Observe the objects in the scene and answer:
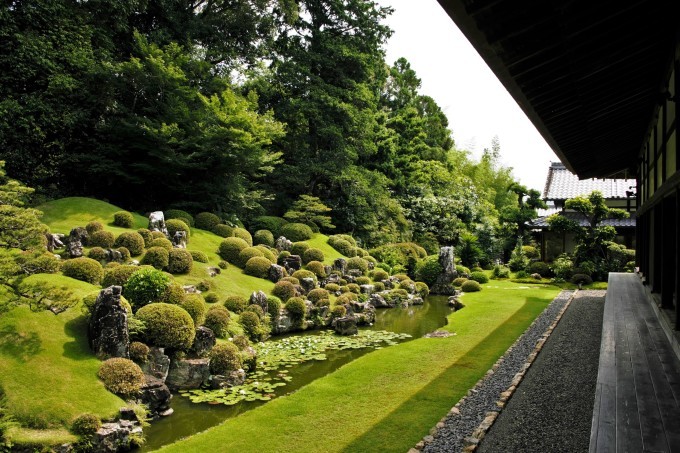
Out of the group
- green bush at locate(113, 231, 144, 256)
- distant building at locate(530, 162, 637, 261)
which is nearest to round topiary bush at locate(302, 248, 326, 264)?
green bush at locate(113, 231, 144, 256)

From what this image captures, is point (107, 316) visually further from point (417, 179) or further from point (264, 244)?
point (417, 179)

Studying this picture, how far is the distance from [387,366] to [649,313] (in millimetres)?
5140

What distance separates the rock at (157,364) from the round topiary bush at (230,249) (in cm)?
805

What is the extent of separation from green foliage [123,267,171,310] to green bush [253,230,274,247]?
31.9 ft

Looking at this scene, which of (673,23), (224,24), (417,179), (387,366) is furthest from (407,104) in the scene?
(673,23)

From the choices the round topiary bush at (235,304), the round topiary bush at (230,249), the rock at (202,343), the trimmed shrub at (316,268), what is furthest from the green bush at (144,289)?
the trimmed shrub at (316,268)

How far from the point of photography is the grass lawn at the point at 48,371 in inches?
266

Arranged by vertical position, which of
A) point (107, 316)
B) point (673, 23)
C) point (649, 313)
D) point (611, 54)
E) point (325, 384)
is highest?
point (673, 23)

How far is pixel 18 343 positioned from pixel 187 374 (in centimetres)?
305

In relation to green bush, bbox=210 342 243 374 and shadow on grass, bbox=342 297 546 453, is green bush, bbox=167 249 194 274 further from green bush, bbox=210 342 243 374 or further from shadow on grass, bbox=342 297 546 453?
shadow on grass, bbox=342 297 546 453

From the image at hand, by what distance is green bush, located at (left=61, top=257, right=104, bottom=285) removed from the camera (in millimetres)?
10930

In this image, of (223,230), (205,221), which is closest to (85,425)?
(223,230)

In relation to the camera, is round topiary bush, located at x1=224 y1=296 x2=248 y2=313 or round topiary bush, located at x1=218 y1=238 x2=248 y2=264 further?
round topiary bush, located at x1=218 y1=238 x2=248 y2=264

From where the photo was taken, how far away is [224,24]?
952 inches
